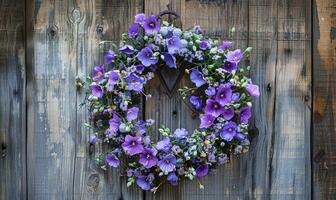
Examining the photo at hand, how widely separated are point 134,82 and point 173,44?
0.18m

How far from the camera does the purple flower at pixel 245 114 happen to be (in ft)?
6.56

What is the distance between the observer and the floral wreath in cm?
197

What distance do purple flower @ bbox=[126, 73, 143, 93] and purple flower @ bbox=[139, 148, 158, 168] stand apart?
20 cm

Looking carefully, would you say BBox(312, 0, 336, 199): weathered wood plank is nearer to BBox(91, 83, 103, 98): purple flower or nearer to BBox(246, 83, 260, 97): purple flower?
BBox(246, 83, 260, 97): purple flower

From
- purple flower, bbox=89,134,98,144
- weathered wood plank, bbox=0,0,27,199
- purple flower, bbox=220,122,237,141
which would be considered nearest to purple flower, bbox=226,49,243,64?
purple flower, bbox=220,122,237,141

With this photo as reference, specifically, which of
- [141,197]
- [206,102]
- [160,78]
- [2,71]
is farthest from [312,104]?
[2,71]

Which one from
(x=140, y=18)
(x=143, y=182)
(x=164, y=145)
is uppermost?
(x=140, y=18)

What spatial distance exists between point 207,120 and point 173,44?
27 centimetres

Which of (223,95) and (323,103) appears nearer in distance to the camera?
(223,95)

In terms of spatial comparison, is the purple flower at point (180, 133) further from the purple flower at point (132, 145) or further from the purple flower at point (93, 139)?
the purple flower at point (93, 139)

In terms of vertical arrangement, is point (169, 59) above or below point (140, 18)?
below

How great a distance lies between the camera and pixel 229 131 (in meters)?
1.98

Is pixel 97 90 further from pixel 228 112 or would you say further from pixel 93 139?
pixel 228 112

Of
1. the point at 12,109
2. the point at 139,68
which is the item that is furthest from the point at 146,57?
the point at 12,109
